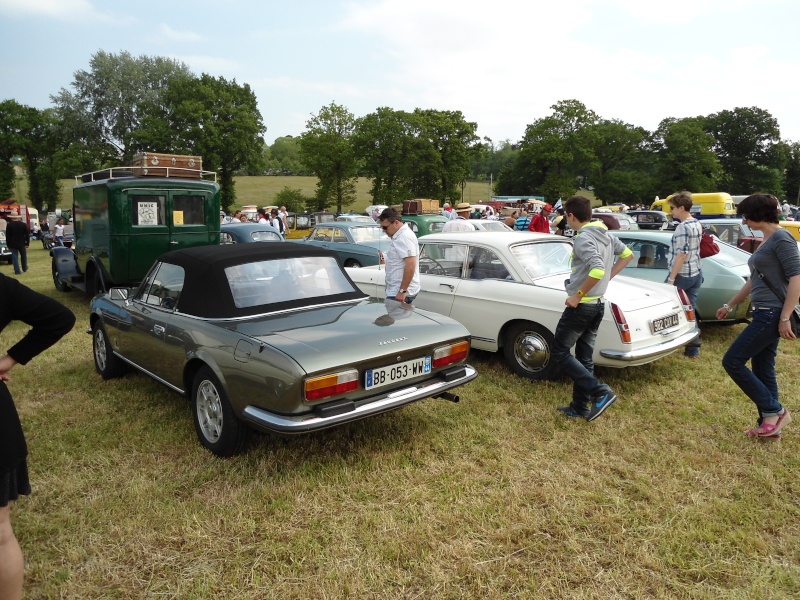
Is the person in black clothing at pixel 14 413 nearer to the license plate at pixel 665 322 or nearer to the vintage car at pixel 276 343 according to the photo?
the vintage car at pixel 276 343

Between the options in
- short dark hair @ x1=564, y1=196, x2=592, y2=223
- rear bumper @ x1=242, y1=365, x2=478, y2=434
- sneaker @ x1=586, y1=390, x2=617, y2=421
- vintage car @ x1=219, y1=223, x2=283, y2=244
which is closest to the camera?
rear bumper @ x1=242, y1=365, x2=478, y2=434

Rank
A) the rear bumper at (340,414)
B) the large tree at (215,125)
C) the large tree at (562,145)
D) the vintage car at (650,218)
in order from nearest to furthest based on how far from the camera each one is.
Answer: the rear bumper at (340,414) < the vintage car at (650,218) < the large tree at (215,125) < the large tree at (562,145)

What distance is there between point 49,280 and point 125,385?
409 inches

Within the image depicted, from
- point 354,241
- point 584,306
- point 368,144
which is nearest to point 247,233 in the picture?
point 354,241

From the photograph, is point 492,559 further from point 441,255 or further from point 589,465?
point 441,255

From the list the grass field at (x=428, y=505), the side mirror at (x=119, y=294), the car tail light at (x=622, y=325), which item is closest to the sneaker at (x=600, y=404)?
the grass field at (x=428, y=505)

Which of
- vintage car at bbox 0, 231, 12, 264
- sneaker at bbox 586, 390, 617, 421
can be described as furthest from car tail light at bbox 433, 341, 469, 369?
vintage car at bbox 0, 231, 12, 264

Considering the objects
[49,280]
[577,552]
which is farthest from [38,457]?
[49,280]

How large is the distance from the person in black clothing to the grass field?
614 millimetres

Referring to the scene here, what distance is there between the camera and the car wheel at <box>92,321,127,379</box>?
550cm

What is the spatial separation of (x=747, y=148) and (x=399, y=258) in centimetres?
7372

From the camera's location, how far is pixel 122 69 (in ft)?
157

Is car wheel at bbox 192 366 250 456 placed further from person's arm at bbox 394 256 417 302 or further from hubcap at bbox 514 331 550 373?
hubcap at bbox 514 331 550 373

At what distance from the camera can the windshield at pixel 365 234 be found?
12766 millimetres
